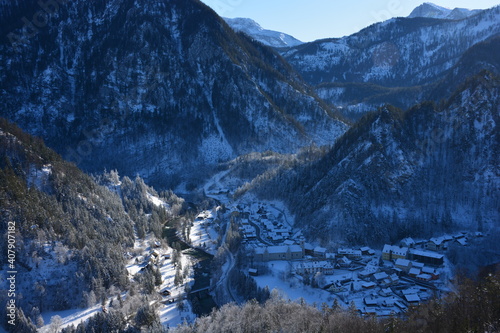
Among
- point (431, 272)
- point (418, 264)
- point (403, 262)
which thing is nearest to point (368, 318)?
point (403, 262)

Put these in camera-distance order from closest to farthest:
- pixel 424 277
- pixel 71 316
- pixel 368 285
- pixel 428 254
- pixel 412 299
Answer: pixel 412 299, pixel 368 285, pixel 71 316, pixel 424 277, pixel 428 254

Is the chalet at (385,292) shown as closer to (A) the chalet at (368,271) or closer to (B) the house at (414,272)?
(A) the chalet at (368,271)

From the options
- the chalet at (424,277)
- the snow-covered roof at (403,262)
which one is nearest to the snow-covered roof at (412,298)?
the chalet at (424,277)

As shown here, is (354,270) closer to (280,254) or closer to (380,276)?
(380,276)

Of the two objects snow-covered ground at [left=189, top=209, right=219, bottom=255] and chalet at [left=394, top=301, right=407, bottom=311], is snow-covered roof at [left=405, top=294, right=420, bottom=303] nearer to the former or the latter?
chalet at [left=394, top=301, right=407, bottom=311]

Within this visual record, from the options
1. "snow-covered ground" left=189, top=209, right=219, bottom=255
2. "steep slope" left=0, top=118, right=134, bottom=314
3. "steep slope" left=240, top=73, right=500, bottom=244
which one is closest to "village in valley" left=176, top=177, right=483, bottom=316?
"steep slope" left=240, top=73, right=500, bottom=244
